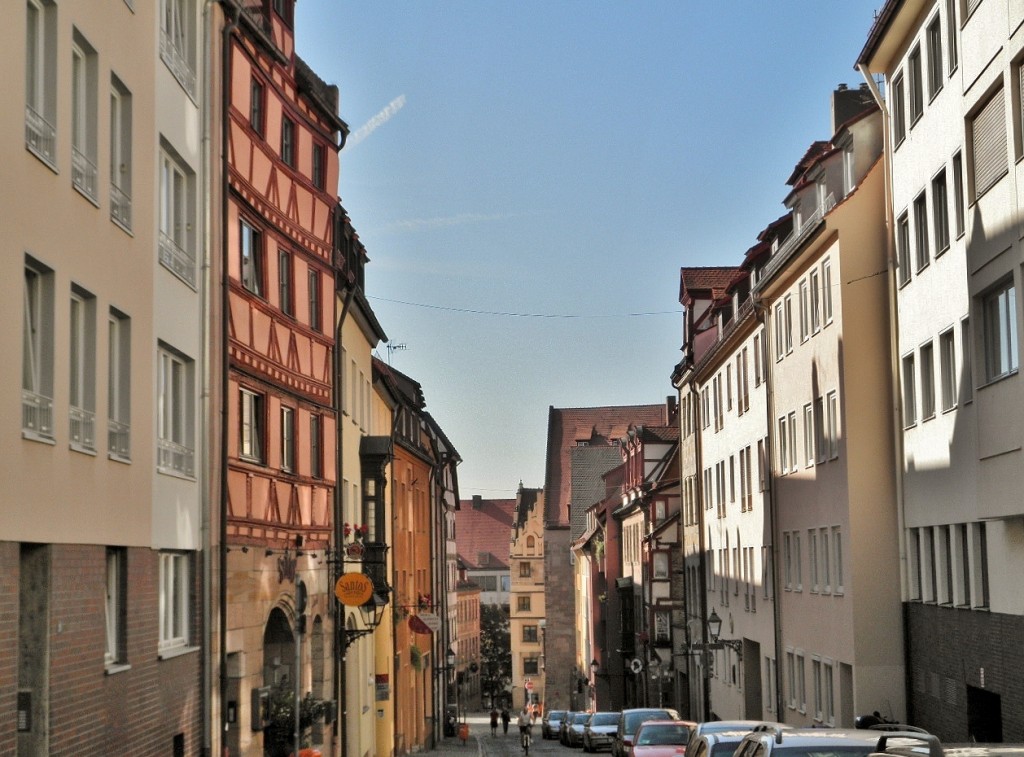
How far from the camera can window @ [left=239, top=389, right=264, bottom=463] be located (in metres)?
24.7

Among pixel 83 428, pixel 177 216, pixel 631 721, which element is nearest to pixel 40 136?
pixel 83 428

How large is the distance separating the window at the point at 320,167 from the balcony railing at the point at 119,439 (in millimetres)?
12391

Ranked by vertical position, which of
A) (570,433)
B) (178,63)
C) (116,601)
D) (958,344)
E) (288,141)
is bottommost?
(116,601)

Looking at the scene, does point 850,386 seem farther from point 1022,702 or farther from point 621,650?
point 621,650

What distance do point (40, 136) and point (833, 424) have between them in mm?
21361

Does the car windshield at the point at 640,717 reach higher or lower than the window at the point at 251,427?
lower

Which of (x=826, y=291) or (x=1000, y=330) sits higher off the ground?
(x=826, y=291)

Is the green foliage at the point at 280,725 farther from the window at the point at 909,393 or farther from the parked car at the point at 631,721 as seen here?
the parked car at the point at 631,721

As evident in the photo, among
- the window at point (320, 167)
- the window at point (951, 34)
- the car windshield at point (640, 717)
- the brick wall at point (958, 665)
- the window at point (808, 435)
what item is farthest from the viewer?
the car windshield at point (640, 717)

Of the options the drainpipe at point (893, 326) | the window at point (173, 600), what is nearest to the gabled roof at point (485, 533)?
the drainpipe at point (893, 326)

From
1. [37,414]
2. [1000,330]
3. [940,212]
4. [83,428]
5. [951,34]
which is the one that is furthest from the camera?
[940,212]

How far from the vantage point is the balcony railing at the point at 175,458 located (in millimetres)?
20281

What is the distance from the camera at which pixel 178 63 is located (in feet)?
69.6

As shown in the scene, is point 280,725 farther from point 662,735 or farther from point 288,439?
point 662,735
